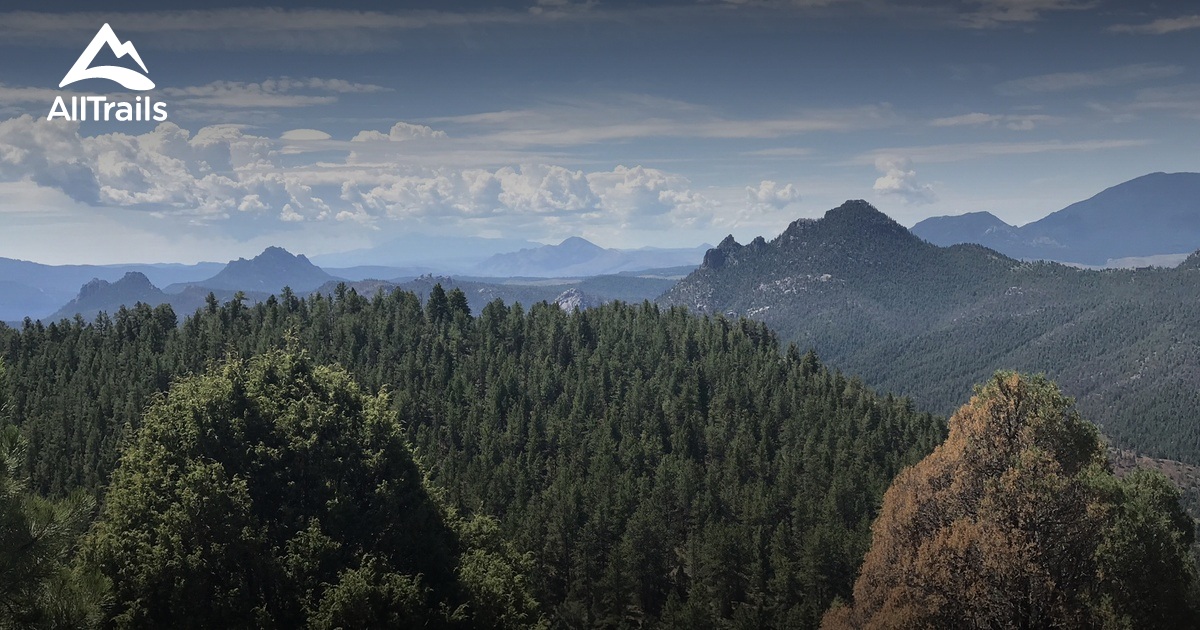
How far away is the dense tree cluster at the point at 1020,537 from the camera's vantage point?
32.9 meters

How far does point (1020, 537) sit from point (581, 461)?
387 feet

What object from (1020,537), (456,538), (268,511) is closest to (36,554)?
(268,511)

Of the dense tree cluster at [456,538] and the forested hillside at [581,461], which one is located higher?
the dense tree cluster at [456,538]

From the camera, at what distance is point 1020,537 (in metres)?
32.7

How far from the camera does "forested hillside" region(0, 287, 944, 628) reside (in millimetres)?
48500

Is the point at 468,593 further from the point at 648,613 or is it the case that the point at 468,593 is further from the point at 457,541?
the point at 648,613

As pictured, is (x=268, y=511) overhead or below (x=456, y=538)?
overhead

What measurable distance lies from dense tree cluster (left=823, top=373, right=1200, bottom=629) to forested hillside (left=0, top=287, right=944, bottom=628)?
25.6 m

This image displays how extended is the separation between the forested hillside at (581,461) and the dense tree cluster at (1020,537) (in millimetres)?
25573

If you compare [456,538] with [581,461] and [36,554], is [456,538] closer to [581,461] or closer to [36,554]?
[36,554]

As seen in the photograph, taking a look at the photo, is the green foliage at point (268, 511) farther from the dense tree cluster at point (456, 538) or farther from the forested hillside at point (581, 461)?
the forested hillside at point (581, 461)

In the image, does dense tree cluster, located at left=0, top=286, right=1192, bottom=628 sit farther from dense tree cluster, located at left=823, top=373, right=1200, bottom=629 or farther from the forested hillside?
the forested hillside

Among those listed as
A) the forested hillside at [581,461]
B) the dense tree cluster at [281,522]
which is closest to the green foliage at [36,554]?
the forested hillside at [581,461]

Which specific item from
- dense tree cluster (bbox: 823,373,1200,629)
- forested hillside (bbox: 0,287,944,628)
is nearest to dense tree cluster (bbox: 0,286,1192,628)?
dense tree cluster (bbox: 823,373,1200,629)
